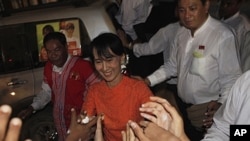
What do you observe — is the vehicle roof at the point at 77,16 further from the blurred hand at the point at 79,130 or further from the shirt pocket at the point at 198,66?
the blurred hand at the point at 79,130

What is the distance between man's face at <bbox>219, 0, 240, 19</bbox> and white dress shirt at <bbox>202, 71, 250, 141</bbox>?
2.31 m

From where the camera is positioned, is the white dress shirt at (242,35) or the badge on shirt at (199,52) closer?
the badge on shirt at (199,52)

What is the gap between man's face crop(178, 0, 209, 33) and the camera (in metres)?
3.11

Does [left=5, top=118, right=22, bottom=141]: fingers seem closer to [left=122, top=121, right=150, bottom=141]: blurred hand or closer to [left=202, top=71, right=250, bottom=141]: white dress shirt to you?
[left=122, top=121, right=150, bottom=141]: blurred hand

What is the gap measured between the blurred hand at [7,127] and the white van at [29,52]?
10.8 ft

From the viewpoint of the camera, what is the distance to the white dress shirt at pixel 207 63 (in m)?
3.03

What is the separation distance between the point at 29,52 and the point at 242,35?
7.17 ft

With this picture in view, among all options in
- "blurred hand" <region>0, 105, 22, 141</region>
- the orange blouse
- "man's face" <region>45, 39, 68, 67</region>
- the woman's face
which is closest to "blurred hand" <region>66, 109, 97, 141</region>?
the orange blouse

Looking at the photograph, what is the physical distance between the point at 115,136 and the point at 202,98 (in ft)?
3.28

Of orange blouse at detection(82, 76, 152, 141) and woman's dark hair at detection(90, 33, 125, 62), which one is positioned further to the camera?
woman's dark hair at detection(90, 33, 125, 62)

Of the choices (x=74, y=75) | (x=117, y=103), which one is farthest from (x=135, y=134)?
(x=74, y=75)

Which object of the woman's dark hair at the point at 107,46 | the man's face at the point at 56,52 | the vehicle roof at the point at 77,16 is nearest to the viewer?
the woman's dark hair at the point at 107,46

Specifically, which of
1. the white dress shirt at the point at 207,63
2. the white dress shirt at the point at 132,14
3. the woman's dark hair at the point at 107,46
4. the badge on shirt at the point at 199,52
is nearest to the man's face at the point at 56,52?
the woman's dark hair at the point at 107,46

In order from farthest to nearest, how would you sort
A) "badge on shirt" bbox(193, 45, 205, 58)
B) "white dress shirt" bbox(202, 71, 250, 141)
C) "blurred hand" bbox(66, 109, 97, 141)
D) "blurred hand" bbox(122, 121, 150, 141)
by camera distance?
1. "badge on shirt" bbox(193, 45, 205, 58)
2. "blurred hand" bbox(66, 109, 97, 141)
3. "white dress shirt" bbox(202, 71, 250, 141)
4. "blurred hand" bbox(122, 121, 150, 141)
